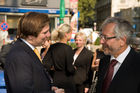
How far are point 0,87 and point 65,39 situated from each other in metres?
1.29

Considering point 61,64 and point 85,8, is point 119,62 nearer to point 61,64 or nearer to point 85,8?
point 61,64

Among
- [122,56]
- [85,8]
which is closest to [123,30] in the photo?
[122,56]

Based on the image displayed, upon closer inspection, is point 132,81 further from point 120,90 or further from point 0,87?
point 0,87

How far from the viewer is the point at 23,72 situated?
174 cm

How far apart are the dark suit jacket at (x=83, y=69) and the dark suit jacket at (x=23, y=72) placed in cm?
213

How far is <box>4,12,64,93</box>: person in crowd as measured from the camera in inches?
67.6

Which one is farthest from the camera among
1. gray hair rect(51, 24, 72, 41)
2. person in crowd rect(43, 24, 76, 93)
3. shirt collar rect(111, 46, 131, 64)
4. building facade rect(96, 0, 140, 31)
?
building facade rect(96, 0, 140, 31)

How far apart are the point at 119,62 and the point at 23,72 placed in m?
0.99

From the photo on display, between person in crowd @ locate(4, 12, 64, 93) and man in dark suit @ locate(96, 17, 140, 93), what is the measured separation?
0.53 m

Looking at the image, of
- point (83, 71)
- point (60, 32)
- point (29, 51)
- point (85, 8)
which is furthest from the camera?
point (85, 8)

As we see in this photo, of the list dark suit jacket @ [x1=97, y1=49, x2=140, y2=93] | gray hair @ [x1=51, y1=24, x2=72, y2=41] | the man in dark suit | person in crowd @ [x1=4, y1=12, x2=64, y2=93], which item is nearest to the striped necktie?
the man in dark suit

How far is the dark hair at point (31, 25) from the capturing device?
1.95 metres

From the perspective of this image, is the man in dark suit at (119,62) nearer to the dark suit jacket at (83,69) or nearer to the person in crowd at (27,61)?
the person in crowd at (27,61)

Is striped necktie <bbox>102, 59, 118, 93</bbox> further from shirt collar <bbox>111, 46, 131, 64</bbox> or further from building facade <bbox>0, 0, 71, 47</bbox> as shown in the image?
building facade <bbox>0, 0, 71, 47</bbox>
